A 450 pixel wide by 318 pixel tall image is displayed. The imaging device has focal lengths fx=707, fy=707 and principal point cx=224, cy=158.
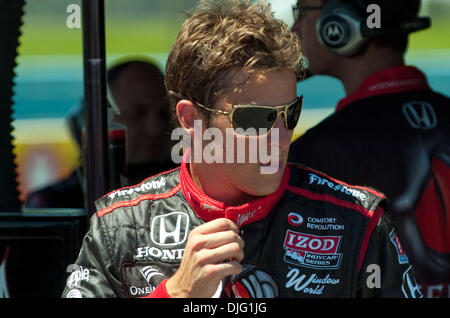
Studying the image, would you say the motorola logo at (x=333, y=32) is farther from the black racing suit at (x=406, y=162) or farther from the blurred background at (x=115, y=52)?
the black racing suit at (x=406, y=162)

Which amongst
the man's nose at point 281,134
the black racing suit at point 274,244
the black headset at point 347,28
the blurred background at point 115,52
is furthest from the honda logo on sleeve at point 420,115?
the man's nose at point 281,134

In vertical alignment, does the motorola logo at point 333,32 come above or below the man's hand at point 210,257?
above

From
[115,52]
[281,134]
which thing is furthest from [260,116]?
[115,52]

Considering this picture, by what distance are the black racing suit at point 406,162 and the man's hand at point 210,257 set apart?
129 centimetres

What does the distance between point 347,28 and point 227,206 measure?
1.43 meters

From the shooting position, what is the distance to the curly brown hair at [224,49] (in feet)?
5.46

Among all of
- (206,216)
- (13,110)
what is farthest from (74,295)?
(13,110)

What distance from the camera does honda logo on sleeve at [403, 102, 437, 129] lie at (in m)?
2.86

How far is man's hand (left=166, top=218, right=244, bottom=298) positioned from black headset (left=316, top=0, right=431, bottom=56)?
163 centimetres

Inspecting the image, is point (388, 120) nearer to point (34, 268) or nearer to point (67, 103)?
point (34, 268)

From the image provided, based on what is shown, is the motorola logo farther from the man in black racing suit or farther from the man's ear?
the man's ear

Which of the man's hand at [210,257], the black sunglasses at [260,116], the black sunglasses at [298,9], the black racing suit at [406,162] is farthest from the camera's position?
A: the black sunglasses at [298,9]

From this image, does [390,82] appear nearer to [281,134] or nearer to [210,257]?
[281,134]

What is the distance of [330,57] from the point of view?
310 cm
